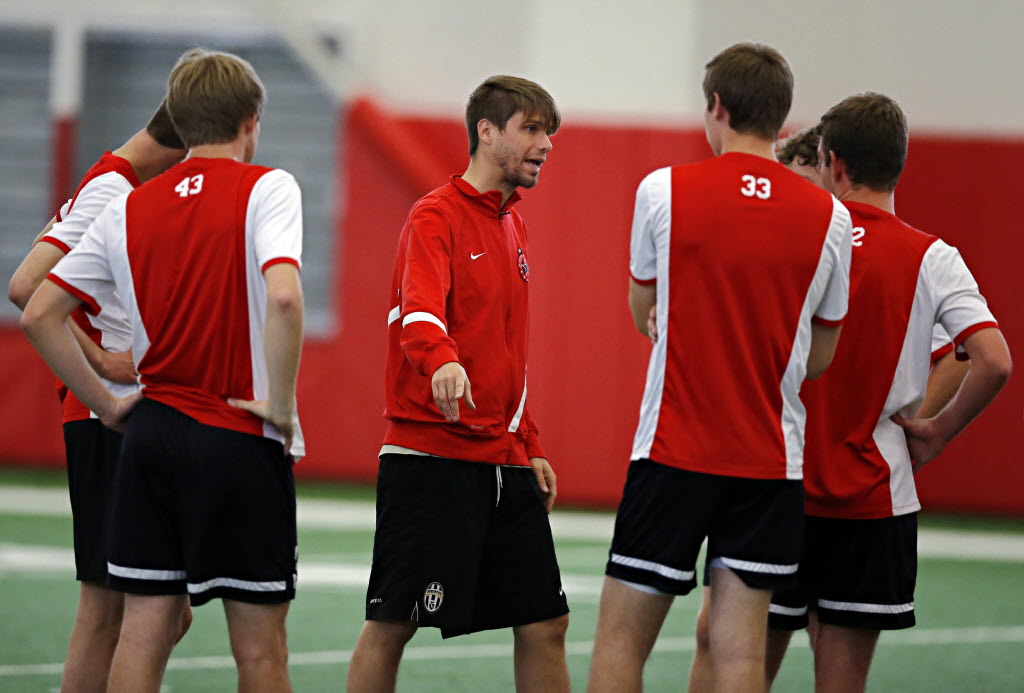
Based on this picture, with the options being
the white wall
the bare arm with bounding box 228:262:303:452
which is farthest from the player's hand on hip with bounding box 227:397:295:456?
the white wall

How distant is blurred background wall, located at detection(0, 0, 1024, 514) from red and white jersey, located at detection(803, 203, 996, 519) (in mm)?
6493

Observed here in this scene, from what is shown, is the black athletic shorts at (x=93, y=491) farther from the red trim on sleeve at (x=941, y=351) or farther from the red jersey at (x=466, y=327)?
the red trim on sleeve at (x=941, y=351)

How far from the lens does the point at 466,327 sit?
A: 3543mm

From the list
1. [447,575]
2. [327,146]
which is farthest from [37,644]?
[327,146]

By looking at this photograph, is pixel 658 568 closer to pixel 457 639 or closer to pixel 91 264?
pixel 91 264

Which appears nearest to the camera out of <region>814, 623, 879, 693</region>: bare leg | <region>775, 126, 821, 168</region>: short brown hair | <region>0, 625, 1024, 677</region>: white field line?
<region>814, 623, 879, 693</region>: bare leg

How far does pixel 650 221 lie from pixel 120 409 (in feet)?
4.84

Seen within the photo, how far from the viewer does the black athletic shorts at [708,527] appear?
3215mm

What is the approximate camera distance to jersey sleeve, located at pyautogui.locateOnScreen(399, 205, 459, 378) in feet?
10.5

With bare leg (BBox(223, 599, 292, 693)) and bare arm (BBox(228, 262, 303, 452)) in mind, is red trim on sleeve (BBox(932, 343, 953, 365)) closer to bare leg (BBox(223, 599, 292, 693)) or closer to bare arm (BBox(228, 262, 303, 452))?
bare arm (BBox(228, 262, 303, 452))

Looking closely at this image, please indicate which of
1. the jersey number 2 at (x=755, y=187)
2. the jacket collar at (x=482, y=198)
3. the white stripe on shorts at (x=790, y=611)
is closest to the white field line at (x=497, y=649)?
the white stripe on shorts at (x=790, y=611)

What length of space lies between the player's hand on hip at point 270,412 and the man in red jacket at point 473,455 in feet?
1.28

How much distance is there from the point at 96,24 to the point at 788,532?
972cm

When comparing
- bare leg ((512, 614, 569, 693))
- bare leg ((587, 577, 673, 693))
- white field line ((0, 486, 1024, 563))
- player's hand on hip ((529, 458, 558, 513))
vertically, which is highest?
player's hand on hip ((529, 458, 558, 513))
